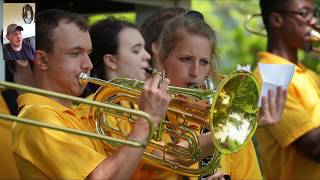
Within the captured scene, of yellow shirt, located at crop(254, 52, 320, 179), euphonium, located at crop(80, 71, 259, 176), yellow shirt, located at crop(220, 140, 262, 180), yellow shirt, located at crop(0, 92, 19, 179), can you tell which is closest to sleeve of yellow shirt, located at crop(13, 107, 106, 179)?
euphonium, located at crop(80, 71, 259, 176)

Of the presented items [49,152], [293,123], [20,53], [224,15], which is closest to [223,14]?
[224,15]

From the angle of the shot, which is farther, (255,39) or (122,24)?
(255,39)

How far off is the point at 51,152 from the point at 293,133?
197cm

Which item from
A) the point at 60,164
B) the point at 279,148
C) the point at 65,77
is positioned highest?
the point at 65,77

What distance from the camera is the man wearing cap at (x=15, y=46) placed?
317 cm

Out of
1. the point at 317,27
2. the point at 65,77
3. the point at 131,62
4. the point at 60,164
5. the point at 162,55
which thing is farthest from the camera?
the point at 317,27

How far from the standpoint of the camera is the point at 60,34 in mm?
3338

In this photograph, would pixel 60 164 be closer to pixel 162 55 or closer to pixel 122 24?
pixel 162 55

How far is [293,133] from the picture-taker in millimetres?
4578

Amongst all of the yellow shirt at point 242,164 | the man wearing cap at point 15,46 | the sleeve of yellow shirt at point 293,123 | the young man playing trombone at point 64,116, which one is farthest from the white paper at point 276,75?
the man wearing cap at point 15,46

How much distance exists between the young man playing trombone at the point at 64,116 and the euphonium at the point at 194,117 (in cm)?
11

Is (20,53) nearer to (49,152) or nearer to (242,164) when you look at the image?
(49,152)

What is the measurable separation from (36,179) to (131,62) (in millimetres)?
1284

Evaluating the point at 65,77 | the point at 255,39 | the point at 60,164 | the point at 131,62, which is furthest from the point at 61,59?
the point at 255,39
